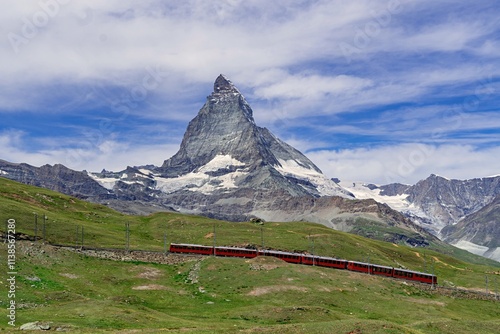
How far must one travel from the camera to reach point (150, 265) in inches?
4336

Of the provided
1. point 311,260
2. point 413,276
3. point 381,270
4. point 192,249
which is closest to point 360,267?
point 381,270

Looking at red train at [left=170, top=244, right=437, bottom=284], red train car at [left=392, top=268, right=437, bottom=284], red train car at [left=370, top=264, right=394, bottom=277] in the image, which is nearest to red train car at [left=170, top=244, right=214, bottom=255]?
red train at [left=170, top=244, right=437, bottom=284]

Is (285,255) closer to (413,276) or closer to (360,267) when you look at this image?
(360,267)

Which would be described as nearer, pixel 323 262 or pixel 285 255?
pixel 323 262

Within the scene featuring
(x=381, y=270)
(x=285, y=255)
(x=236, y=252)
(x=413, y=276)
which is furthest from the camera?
(x=413, y=276)

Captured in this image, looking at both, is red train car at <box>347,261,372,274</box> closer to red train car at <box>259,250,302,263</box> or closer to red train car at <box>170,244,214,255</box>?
red train car at <box>259,250,302,263</box>

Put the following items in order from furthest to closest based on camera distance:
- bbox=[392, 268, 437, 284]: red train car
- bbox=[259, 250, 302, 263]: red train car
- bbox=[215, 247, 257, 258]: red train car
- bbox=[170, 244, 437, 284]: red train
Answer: bbox=[392, 268, 437, 284]: red train car < bbox=[215, 247, 257, 258]: red train car < bbox=[259, 250, 302, 263]: red train car < bbox=[170, 244, 437, 284]: red train

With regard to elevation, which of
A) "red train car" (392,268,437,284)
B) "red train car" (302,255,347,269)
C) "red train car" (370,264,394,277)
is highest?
"red train car" (302,255,347,269)

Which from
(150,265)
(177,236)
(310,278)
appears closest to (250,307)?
(310,278)

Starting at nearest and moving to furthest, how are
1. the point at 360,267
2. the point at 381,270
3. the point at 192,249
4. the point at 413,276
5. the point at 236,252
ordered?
1. the point at 192,249
2. the point at 360,267
3. the point at 236,252
4. the point at 381,270
5. the point at 413,276

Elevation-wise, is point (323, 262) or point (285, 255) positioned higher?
point (285, 255)

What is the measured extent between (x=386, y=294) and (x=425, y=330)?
33.9m

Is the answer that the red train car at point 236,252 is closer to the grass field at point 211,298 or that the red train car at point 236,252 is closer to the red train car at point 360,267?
the grass field at point 211,298

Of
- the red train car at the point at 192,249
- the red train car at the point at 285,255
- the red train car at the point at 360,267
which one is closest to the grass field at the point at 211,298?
the red train car at the point at 192,249
